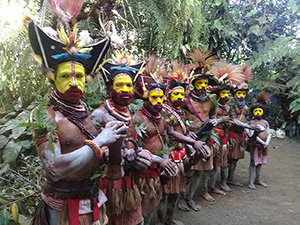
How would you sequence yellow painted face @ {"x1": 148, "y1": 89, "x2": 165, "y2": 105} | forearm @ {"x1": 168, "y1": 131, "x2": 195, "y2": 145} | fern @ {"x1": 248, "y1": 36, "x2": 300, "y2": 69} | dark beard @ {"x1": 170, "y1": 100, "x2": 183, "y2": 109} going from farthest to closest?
fern @ {"x1": 248, "y1": 36, "x2": 300, "y2": 69}, dark beard @ {"x1": 170, "y1": 100, "x2": 183, "y2": 109}, forearm @ {"x1": 168, "y1": 131, "x2": 195, "y2": 145}, yellow painted face @ {"x1": 148, "y1": 89, "x2": 165, "y2": 105}

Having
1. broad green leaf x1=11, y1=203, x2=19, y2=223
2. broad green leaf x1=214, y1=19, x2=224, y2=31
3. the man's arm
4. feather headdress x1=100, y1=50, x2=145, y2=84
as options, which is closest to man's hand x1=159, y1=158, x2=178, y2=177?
feather headdress x1=100, y1=50, x2=145, y2=84

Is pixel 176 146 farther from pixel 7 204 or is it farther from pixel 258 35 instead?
pixel 258 35

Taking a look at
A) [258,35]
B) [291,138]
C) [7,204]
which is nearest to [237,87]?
[7,204]

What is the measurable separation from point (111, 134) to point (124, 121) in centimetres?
64

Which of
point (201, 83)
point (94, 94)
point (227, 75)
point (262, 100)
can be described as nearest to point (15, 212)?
point (94, 94)

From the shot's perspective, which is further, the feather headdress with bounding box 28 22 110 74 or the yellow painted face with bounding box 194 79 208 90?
the yellow painted face with bounding box 194 79 208 90

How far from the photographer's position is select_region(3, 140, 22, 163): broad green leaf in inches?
103

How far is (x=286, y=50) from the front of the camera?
741 cm

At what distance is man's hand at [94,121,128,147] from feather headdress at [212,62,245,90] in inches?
119

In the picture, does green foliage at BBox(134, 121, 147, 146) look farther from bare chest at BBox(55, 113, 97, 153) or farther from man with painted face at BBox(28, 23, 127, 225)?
bare chest at BBox(55, 113, 97, 153)

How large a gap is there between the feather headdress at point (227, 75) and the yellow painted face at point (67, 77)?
3044 millimetres

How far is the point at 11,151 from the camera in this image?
8.73 feet

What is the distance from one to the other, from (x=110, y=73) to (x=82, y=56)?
50 cm

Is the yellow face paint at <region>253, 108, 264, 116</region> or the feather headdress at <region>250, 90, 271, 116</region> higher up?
the feather headdress at <region>250, 90, 271, 116</region>
